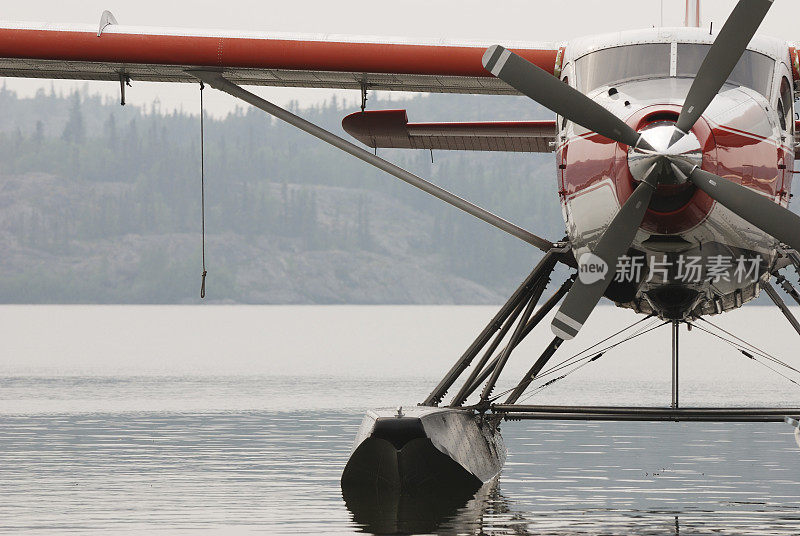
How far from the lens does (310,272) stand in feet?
593

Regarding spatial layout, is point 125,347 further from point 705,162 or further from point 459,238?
point 459,238

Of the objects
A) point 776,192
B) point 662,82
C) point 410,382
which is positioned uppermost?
point 662,82

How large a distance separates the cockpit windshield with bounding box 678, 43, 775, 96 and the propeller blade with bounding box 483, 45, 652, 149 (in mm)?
1034

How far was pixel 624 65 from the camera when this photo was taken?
10.1m

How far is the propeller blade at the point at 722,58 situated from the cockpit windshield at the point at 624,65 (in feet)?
2.69

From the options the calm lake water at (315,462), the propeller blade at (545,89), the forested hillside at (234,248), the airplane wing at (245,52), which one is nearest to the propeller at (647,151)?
the propeller blade at (545,89)

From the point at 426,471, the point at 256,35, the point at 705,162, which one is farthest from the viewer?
the point at 256,35

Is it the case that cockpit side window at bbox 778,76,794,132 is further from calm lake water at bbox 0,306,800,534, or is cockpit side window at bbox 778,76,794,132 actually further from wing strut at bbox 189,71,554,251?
calm lake water at bbox 0,306,800,534

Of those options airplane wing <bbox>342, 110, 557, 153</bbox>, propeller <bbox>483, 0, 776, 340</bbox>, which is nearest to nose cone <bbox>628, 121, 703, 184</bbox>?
propeller <bbox>483, 0, 776, 340</bbox>

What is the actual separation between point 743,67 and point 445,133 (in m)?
4.29

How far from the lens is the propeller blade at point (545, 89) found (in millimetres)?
9172

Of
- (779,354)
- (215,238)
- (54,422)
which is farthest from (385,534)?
(215,238)

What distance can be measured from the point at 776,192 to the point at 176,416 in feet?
44.3

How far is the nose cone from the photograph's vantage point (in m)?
8.61
